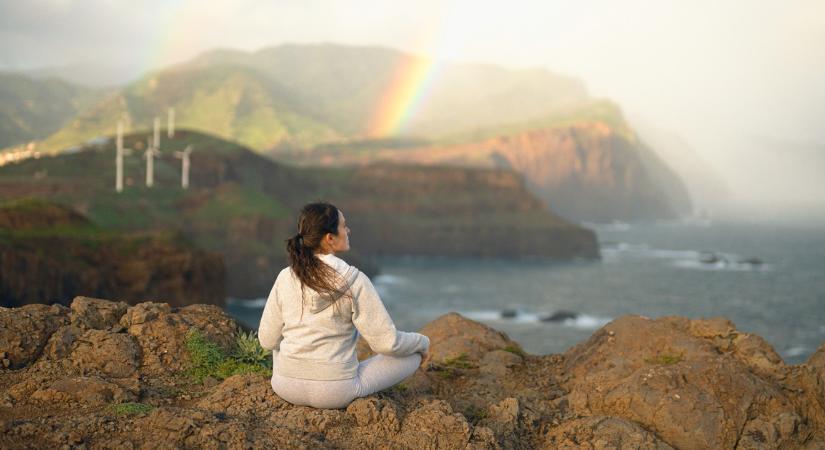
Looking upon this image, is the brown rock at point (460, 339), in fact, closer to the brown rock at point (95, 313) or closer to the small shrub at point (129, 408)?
the brown rock at point (95, 313)

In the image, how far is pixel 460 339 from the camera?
16688 mm

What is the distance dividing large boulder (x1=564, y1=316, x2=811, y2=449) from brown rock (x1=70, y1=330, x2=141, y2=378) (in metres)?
6.84

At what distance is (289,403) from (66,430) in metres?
2.64

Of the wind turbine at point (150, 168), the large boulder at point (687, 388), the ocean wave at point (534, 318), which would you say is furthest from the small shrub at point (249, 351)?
the wind turbine at point (150, 168)

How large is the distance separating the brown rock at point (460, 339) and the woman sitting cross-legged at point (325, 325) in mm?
5446

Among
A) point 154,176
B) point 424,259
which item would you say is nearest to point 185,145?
point 154,176

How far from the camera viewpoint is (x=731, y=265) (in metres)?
167

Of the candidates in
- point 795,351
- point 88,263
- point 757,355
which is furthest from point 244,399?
point 795,351

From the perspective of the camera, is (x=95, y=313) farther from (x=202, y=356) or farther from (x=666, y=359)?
(x=666, y=359)

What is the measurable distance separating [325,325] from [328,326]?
0.13ft

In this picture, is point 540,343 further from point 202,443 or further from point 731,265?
point 731,265

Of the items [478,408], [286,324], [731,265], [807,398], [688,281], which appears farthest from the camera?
[731,265]

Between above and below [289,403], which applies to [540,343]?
below

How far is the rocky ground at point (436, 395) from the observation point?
9.84 metres
